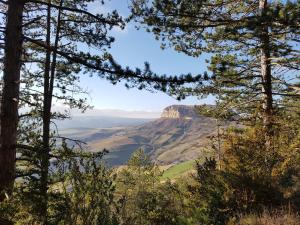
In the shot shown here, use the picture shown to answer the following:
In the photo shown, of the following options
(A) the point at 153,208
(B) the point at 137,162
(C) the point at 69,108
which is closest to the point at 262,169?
(A) the point at 153,208

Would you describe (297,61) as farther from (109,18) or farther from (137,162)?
(137,162)

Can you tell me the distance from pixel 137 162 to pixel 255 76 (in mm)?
39234

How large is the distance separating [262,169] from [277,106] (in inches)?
319

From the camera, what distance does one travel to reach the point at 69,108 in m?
18.1

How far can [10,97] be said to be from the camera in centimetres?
742

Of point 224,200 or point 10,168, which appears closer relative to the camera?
point 10,168

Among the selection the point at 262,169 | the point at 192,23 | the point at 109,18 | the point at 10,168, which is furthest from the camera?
the point at 192,23

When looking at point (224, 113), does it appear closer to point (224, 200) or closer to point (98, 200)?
point (224, 200)

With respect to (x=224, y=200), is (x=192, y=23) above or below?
above

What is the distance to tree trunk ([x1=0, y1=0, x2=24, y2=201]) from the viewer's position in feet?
24.1

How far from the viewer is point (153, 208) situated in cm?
921

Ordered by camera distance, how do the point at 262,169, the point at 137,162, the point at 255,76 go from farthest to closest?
the point at 137,162, the point at 255,76, the point at 262,169

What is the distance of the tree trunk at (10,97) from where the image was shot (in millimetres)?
7344

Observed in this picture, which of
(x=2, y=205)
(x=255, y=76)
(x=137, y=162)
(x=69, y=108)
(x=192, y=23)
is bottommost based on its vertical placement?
(x=137, y=162)
